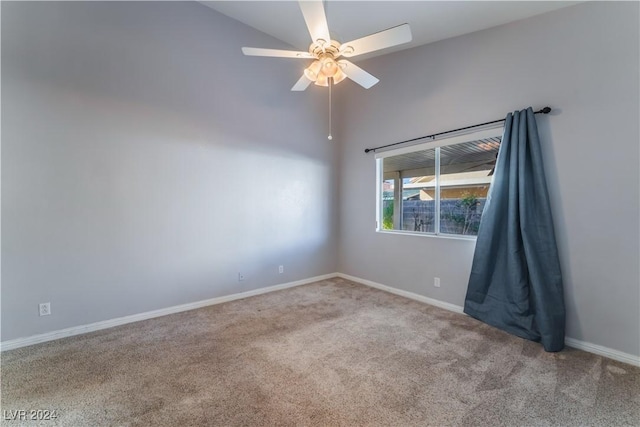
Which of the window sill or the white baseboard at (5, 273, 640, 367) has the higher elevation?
the window sill

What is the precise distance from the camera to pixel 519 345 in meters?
2.37

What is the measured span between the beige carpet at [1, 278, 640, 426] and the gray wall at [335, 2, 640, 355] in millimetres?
533

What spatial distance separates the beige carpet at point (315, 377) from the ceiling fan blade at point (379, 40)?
2384 mm

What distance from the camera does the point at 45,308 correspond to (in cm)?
247

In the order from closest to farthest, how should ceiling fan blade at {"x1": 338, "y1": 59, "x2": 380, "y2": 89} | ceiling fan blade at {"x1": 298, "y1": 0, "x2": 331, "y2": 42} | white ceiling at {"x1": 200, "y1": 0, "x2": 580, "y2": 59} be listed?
1. ceiling fan blade at {"x1": 298, "y1": 0, "x2": 331, "y2": 42}
2. ceiling fan blade at {"x1": 338, "y1": 59, "x2": 380, "y2": 89}
3. white ceiling at {"x1": 200, "y1": 0, "x2": 580, "y2": 59}

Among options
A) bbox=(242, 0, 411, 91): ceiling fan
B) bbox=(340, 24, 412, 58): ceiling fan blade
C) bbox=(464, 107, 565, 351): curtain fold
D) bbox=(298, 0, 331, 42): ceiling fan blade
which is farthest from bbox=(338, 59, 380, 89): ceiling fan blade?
bbox=(464, 107, 565, 351): curtain fold

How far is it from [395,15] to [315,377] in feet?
11.5

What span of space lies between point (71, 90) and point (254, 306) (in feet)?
9.34

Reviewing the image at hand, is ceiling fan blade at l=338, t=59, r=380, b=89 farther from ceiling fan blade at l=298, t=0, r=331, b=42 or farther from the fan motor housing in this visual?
ceiling fan blade at l=298, t=0, r=331, b=42

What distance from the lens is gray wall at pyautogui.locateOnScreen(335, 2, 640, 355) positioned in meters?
2.13

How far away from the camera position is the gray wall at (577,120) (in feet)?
6.99

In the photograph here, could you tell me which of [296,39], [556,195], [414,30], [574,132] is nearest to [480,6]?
[414,30]

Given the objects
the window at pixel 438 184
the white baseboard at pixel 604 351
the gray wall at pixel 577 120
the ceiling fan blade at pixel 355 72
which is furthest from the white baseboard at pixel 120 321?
the white baseboard at pixel 604 351

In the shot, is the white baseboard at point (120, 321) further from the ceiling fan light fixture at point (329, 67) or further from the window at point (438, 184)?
the ceiling fan light fixture at point (329, 67)
